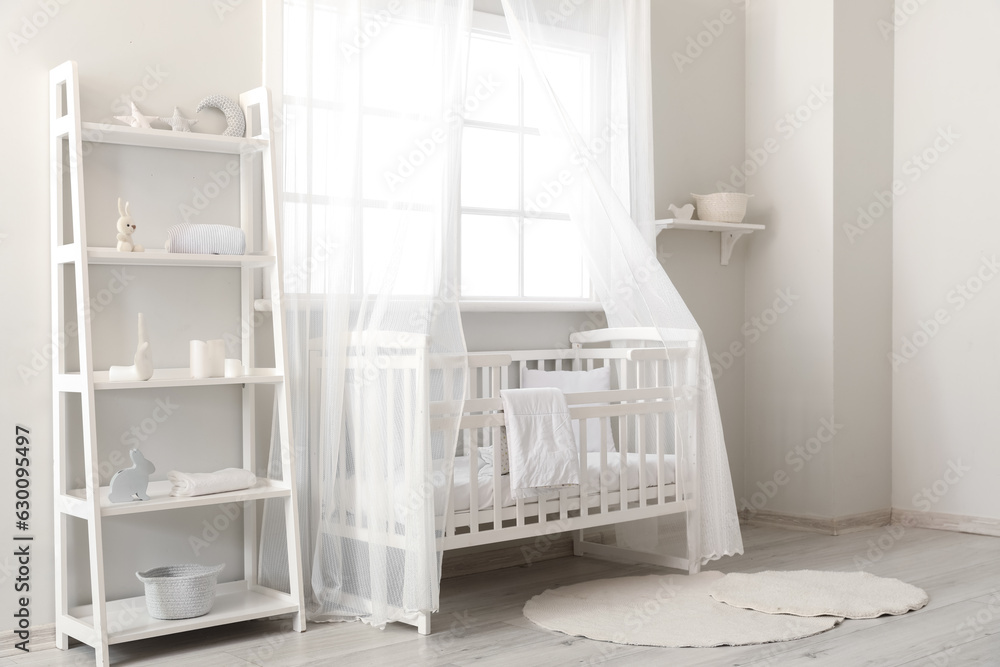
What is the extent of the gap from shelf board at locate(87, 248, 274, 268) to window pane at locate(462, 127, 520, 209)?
38.0 inches

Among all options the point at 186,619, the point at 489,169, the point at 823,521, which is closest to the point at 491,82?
the point at 489,169

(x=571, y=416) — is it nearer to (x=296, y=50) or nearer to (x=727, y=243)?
(x=296, y=50)

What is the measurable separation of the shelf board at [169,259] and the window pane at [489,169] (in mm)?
966

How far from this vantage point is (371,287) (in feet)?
9.01

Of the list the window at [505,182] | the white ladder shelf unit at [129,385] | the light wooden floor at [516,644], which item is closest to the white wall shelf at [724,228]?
the window at [505,182]

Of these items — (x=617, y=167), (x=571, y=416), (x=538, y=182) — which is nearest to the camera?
(x=571, y=416)

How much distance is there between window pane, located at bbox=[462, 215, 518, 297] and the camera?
354 centimetres

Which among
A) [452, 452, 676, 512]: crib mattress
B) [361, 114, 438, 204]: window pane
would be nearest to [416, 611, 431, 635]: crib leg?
[452, 452, 676, 512]: crib mattress

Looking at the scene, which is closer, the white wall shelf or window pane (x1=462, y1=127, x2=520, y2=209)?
window pane (x1=462, y1=127, x2=520, y2=209)

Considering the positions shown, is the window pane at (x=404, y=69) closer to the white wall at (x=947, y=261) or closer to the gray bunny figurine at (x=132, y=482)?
the gray bunny figurine at (x=132, y=482)

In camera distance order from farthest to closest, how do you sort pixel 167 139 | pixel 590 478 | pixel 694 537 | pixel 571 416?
pixel 694 537 → pixel 590 478 → pixel 571 416 → pixel 167 139

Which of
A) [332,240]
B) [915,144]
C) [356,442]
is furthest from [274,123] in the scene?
[915,144]

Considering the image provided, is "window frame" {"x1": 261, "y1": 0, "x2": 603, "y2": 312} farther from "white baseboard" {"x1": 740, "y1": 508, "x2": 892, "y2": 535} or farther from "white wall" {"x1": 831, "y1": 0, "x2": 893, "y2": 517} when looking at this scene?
"white baseboard" {"x1": 740, "y1": 508, "x2": 892, "y2": 535}

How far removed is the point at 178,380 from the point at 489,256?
133cm
